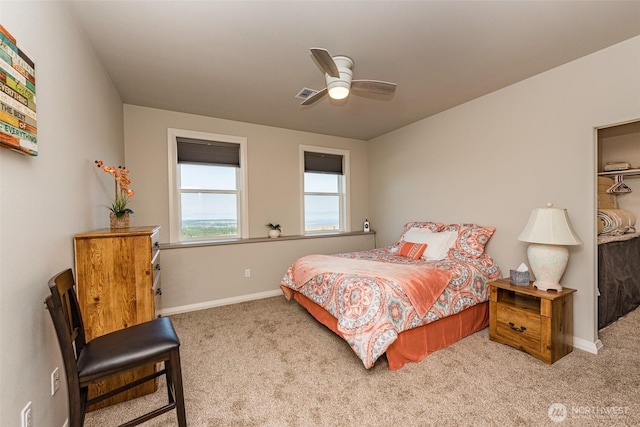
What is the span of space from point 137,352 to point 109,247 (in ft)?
2.43

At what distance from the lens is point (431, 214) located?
12.6 feet

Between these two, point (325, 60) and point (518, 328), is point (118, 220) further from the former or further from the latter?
point (518, 328)

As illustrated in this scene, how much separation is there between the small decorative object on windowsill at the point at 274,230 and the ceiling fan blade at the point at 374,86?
2.43 m

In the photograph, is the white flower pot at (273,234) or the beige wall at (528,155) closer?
the beige wall at (528,155)

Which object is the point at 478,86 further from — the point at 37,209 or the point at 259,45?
the point at 37,209

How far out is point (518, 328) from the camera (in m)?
2.38

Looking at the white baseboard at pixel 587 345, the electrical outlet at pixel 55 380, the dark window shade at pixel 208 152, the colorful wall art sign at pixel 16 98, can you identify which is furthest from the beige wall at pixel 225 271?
the white baseboard at pixel 587 345

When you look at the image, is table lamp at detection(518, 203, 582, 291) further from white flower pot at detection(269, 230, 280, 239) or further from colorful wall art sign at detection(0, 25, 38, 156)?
colorful wall art sign at detection(0, 25, 38, 156)

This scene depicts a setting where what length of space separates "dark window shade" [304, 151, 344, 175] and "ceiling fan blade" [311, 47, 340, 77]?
2606 millimetres

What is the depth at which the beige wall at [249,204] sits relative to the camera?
3.40m

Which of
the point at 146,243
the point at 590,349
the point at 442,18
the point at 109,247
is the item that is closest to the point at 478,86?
the point at 442,18

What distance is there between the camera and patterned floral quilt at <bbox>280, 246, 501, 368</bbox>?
6.75ft

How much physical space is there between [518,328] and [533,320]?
16cm

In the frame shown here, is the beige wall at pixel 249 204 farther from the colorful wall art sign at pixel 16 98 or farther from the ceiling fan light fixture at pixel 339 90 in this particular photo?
the colorful wall art sign at pixel 16 98
